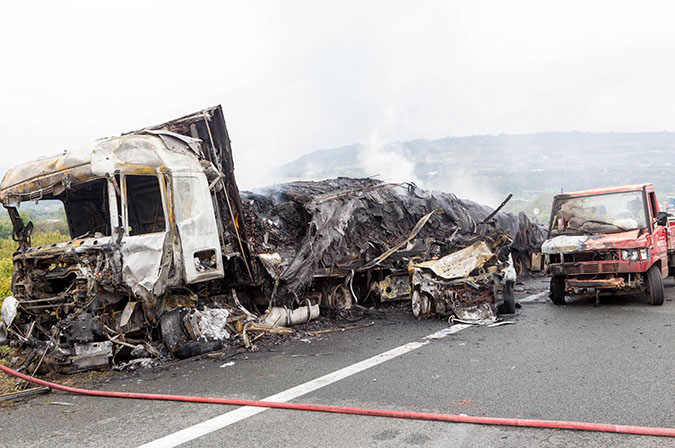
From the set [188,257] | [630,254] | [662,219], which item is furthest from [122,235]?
[662,219]

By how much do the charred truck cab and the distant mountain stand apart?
36771mm

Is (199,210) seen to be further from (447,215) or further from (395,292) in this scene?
(447,215)

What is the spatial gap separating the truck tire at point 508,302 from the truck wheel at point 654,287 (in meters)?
2.44

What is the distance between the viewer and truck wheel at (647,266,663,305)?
30.6 ft

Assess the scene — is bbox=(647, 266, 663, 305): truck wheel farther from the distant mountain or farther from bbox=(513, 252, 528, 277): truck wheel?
the distant mountain

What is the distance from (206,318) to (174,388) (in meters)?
1.70

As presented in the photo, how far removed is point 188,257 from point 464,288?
4.58 meters

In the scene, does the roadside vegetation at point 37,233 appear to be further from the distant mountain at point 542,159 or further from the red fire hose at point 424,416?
the distant mountain at point 542,159

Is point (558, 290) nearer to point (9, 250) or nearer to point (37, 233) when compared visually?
point (37, 233)

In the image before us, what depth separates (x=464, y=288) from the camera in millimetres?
8859

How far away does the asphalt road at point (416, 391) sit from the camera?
4.10 meters

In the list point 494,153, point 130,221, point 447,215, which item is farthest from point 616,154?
point 130,221

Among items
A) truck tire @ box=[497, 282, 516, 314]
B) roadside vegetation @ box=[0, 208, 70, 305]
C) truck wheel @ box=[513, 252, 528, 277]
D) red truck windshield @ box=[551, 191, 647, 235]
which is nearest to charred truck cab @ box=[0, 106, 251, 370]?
roadside vegetation @ box=[0, 208, 70, 305]

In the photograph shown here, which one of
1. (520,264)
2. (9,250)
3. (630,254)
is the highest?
(9,250)
